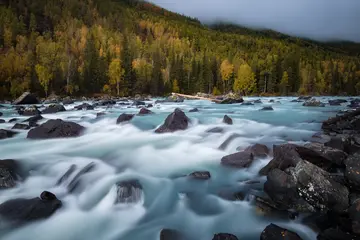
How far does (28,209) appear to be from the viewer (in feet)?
16.9

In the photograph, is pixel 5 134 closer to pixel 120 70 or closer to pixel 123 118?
pixel 123 118

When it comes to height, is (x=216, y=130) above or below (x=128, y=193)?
below

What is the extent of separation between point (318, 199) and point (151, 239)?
341cm

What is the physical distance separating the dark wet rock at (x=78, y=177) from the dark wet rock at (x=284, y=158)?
499 centimetres

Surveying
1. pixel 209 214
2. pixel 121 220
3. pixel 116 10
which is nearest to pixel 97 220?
pixel 121 220

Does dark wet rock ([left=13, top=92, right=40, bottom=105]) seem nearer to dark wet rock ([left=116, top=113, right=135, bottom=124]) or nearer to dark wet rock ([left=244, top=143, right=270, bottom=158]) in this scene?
dark wet rock ([left=116, top=113, right=135, bottom=124])

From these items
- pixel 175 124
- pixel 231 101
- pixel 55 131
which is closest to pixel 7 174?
pixel 55 131

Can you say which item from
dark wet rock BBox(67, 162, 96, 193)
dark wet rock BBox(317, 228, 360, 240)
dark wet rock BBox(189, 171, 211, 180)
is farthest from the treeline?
dark wet rock BBox(317, 228, 360, 240)

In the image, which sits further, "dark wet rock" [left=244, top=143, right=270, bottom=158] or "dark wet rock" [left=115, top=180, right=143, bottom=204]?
"dark wet rock" [left=244, top=143, right=270, bottom=158]

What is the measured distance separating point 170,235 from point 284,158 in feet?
11.5

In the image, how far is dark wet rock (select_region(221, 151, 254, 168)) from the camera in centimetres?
775

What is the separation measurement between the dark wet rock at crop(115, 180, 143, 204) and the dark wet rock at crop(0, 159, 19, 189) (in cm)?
273

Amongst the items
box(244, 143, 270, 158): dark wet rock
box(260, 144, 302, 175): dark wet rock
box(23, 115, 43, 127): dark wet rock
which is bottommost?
box(23, 115, 43, 127): dark wet rock

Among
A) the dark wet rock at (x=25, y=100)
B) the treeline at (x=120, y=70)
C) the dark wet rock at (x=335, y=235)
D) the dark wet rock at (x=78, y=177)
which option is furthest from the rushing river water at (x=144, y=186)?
the treeline at (x=120, y=70)
